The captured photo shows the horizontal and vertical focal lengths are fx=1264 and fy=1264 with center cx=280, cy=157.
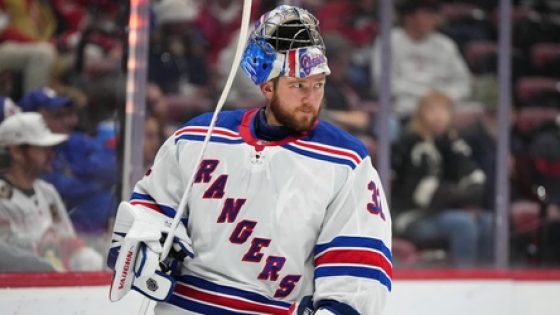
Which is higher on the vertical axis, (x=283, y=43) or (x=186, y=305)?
(x=283, y=43)

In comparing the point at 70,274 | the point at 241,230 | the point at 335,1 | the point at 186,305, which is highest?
the point at 335,1

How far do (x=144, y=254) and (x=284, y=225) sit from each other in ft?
0.98

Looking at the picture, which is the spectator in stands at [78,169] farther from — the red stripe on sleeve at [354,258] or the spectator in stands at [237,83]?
the red stripe on sleeve at [354,258]

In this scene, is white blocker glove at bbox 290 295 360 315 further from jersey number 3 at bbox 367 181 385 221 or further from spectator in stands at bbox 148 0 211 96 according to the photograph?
spectator in stands at bbox 148 0 211 96

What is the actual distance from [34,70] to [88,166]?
0.36 meters

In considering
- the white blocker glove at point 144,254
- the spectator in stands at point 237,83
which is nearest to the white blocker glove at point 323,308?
A: the white blocker glove at point 144,254

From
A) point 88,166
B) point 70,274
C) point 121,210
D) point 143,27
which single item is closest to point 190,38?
point 143,27

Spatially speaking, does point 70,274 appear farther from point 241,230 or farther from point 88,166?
point 241,230

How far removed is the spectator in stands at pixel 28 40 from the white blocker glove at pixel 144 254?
1.38 metres

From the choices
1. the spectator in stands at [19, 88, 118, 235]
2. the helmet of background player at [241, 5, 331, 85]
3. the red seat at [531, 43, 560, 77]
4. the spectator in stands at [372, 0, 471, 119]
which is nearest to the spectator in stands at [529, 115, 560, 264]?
the red seat at [531, 43, 560, 77]

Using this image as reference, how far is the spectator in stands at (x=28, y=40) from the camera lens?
3992 mm

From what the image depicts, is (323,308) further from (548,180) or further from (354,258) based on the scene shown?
(548,180)

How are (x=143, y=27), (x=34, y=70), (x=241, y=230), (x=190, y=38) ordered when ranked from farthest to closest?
(x=190, y=38) < (x=143, y=27) < (x=34, y=70) < (x=241, y=230)

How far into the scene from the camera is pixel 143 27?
434 cm
